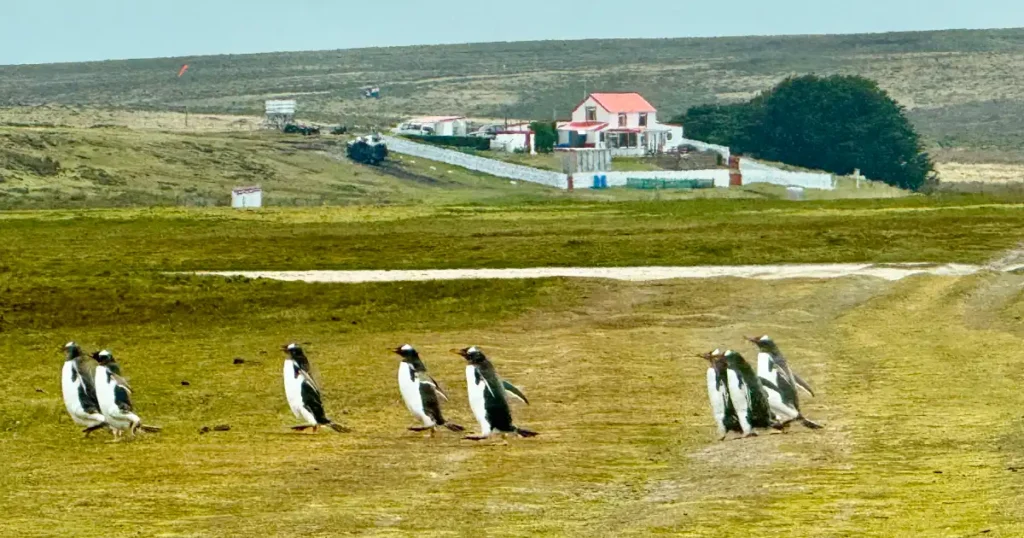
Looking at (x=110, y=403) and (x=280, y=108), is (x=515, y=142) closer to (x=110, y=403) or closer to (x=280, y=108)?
(x=280, y=108)

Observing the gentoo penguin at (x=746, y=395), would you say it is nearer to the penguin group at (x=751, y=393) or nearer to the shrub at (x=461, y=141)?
the penguin group at (x=751, y=393)

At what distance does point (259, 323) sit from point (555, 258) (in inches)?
483

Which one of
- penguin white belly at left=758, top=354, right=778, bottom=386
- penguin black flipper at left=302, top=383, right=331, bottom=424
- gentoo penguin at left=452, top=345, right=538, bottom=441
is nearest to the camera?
gentoo penguin at left=452, top=345, right=538, bottom=441

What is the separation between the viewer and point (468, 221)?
6156 cm

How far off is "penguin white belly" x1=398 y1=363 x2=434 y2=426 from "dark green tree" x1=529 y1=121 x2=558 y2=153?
93322 millimetres

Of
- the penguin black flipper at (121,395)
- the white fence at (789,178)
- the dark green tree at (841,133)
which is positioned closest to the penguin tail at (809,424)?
the penguin black flipper at (121,395)

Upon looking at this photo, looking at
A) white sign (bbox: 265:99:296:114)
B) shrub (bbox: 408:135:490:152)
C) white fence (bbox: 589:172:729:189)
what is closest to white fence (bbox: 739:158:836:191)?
white fence (bbox: 589:172:729:189)

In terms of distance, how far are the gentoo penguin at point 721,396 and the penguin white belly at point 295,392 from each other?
401 cm

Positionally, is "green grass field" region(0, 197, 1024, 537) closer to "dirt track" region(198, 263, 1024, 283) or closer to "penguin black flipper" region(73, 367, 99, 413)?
"penguin black flipper" region(73, 367, 99, 413)

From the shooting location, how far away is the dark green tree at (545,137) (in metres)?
114

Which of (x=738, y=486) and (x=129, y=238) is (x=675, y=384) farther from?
(x=129, y=238)

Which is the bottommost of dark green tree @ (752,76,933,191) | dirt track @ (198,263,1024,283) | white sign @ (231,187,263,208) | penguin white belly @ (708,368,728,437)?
dark green tree @ (752,76,933,191)

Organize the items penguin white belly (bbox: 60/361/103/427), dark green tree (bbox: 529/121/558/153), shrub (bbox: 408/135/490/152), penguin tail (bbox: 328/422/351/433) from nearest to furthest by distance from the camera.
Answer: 1. penguin white belly (bbox: 60/361/103/427)
2. penguin tail (bbox: 328/422/351/433)
3. shrub (bbox: 408/135/490/152)
4. dark green tree (bbox: 529/121/558/153)

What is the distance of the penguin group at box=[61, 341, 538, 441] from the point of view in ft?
63.2
